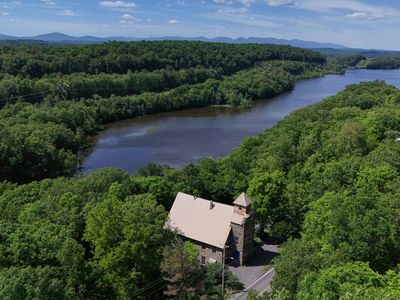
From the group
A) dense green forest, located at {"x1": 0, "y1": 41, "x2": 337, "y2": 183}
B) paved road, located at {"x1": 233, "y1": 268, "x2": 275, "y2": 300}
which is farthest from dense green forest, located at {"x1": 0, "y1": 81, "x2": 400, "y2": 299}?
dense green forest, located at {"x1": 0, "y1": 41, "x2": 337, "y2": 183}

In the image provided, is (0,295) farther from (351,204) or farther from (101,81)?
(101,81)

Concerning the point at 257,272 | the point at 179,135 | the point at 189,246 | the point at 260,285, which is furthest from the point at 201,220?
the point at 179,135

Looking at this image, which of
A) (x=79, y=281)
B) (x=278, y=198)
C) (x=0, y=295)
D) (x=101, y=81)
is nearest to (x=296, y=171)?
(x=278, y=198)

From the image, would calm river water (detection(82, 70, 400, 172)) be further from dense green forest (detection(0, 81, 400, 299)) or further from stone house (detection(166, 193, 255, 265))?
stone house (detection(166, 193, 255, 265))

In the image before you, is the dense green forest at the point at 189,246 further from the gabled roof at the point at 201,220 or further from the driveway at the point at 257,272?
the gabled roof at the point at 201,220

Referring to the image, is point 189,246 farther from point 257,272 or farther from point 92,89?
point 92,89

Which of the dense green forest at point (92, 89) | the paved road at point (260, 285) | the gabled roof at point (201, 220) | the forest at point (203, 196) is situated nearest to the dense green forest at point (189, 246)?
the forest at point (203, 196)
